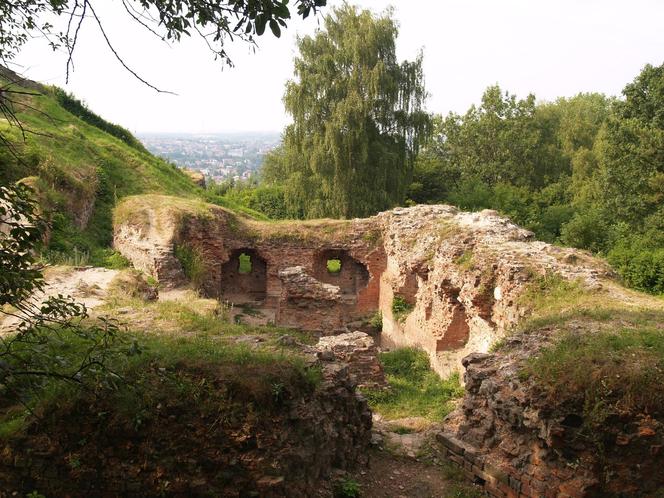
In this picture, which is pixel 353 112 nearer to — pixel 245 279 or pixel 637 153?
pixel 245 279

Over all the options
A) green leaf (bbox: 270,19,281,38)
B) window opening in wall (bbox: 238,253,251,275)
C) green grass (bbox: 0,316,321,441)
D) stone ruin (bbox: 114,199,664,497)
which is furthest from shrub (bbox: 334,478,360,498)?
window opening in wall (bbox: 238,253,251,275)

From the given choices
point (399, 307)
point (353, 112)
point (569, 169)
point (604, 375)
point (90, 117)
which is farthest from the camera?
point (569, 169)

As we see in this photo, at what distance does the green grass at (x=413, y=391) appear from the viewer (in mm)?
10586

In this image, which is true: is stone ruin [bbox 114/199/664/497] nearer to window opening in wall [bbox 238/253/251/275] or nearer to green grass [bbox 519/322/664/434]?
window opening in wall [bbox 238/253/251/275]

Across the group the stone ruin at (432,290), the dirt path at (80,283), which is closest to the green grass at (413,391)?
the stone ruin at (432,290)

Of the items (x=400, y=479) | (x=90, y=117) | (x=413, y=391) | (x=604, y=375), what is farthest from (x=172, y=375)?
(x=90, y=117)

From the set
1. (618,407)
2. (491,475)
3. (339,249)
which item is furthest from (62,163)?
(618,407)

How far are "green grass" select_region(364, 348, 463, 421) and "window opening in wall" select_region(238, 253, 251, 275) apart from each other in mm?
8184

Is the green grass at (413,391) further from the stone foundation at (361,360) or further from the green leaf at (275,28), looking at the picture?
the green leaf at (275,28)

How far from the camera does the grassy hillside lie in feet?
53.3

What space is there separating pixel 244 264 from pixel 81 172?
6633mm

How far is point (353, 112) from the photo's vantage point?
24.1m

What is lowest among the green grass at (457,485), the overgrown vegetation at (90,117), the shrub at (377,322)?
the green grass at (457,485)

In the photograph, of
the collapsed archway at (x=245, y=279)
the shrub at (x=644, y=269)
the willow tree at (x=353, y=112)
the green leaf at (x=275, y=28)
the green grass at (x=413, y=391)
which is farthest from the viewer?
the willow tree at (x=353, y=112)
